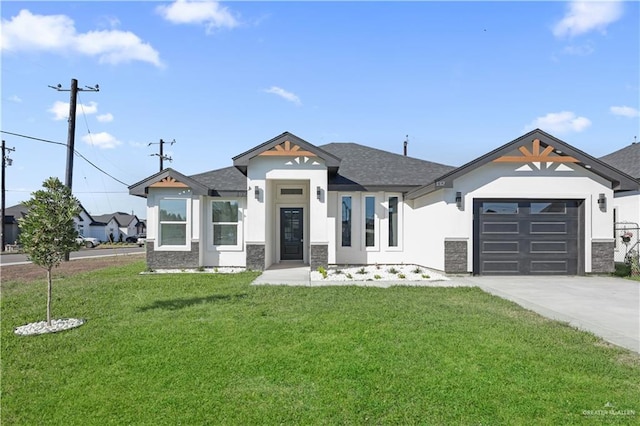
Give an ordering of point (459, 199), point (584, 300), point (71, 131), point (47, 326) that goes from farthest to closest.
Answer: point (71, 131) → point (459, 199) → point (584, 300) → point (47, 326)

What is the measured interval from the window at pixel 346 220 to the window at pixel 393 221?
163 centimetres

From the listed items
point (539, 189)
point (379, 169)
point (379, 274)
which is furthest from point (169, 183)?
point (539, 189)

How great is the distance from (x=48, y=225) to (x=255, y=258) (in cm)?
721

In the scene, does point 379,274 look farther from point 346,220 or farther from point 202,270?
point 202,270

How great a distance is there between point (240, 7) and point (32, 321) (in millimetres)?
8420

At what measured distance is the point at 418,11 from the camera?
10.7 metres

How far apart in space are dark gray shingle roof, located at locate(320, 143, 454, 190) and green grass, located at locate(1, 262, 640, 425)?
768 cm

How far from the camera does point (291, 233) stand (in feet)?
49.8

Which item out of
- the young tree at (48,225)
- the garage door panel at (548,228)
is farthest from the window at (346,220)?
the young tree at (48,225)

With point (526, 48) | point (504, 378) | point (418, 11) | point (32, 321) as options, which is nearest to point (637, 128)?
point (526, 48)

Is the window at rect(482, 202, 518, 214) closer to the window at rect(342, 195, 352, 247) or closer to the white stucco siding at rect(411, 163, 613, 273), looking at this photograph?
the white stucco siding at rect(411, 163, 613, 273)

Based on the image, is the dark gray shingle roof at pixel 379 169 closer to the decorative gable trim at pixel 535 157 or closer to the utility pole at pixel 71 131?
the decorative gable trim at pixel 535 157

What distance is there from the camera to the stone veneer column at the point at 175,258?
13.3m

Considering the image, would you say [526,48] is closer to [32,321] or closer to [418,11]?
[418,11]
